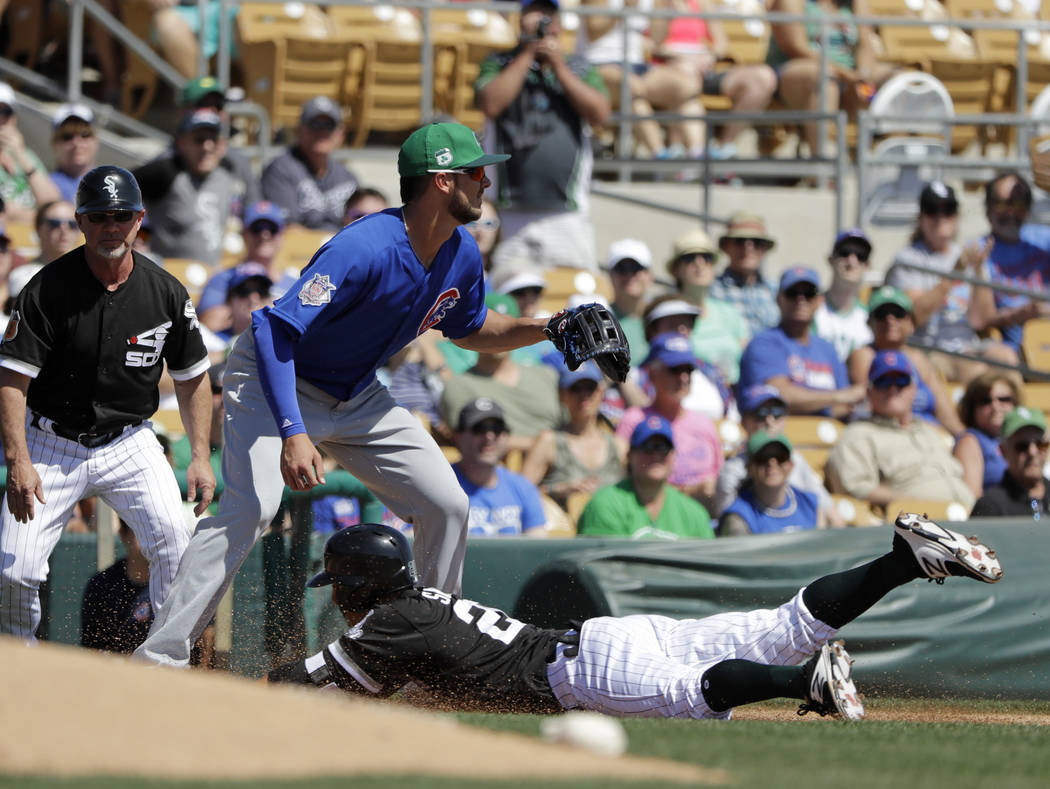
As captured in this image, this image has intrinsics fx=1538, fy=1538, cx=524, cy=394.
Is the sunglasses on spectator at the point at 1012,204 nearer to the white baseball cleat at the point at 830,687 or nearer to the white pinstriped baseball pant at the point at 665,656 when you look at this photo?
the white pinstriped baseball pant at the point at 665,656

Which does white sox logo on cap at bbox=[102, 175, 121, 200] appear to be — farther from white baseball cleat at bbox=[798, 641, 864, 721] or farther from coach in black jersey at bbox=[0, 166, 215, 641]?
white baseball cleat at bbox=[798, 641, 864, 721]

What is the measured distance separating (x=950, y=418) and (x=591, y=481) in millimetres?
2560

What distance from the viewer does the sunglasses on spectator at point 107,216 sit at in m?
5.14

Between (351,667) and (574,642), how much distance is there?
2.47 ft

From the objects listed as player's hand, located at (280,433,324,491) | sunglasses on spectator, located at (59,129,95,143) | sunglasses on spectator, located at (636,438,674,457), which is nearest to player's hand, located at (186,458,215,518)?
player's hand, located at (280,433,324,491)

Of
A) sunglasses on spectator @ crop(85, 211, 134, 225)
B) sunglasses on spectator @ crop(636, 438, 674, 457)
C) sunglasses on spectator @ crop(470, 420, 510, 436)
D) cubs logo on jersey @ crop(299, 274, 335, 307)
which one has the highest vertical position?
sunglasses on spectator @ crop(85, 211, 134, 225)

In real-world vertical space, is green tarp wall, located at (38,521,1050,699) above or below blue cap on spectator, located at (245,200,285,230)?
below

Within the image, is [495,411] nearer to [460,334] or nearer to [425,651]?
[460,334]

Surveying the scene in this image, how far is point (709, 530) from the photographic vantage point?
7164 millimetres

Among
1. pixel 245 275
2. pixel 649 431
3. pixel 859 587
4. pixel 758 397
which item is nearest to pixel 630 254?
pixel 758 397

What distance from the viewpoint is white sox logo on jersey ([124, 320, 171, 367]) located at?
5305mm

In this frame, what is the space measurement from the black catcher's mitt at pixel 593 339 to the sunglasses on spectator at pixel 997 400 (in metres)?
3.81

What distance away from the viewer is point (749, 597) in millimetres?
6395

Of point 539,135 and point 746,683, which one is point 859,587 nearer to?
point 746,683
